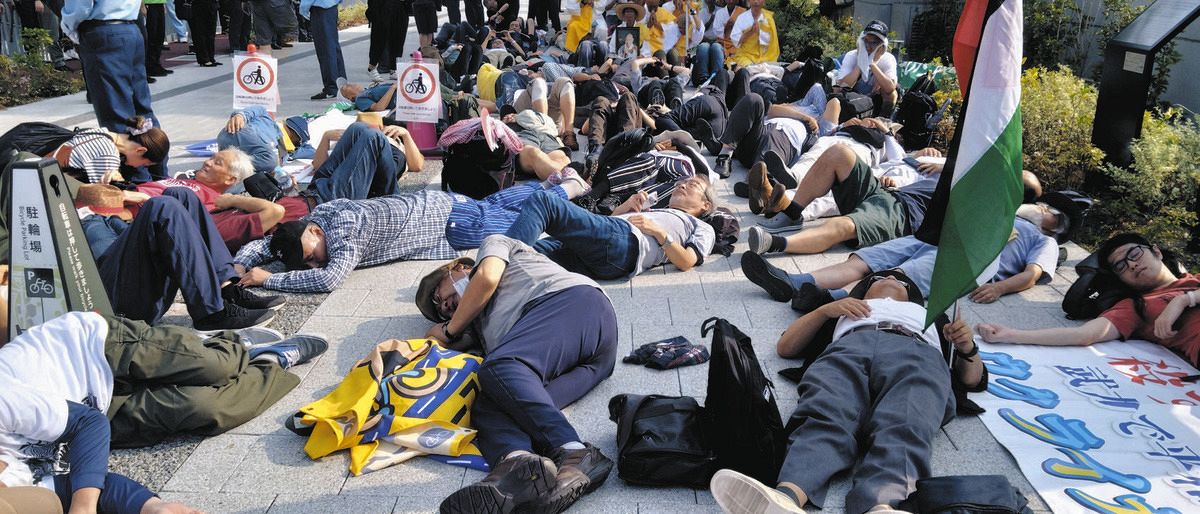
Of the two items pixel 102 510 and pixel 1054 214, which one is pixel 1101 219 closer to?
pixel 1054 214

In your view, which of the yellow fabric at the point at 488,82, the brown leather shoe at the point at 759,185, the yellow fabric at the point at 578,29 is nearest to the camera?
the brown leather shoe at the point at 759,185

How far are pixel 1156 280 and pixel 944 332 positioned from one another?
5.66 ft

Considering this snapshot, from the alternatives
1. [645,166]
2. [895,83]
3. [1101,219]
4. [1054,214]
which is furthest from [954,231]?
[895,83]

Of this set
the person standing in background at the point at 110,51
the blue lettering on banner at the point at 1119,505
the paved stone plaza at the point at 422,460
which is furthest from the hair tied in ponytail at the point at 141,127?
the blue lettering on banner at the point at 1119,505

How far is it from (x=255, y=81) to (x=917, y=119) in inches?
245

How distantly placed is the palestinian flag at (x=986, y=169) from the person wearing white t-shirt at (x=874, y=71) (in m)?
6.34

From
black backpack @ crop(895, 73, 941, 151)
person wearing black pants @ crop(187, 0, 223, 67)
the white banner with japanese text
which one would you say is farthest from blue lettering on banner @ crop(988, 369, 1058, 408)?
person wearing black pants @ crop(187, 0, 223, 67)

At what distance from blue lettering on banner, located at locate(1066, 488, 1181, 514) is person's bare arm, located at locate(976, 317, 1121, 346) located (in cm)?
146

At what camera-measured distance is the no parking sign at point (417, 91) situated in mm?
8672

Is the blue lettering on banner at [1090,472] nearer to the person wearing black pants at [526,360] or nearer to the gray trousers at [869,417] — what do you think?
the gray trousers at [869,417]

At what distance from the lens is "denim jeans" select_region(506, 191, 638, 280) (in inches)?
195

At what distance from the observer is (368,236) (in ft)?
19.7

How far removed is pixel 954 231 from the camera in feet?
12.1

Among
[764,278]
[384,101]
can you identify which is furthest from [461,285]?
[384,101]
